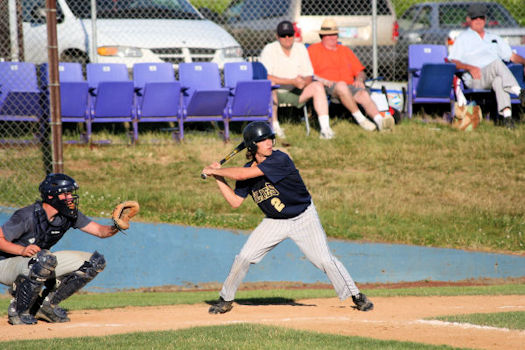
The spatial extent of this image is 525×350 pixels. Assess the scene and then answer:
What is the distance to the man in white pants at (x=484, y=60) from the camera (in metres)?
13.7

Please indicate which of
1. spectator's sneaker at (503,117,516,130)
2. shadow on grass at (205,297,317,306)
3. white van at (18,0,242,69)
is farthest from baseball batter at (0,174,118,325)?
spectator's sneaker at (503,117,516,130)

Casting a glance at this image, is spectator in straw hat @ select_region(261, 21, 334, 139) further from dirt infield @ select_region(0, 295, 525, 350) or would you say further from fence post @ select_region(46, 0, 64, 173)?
dirt infield @ select_region(0, 295, 525, 350)

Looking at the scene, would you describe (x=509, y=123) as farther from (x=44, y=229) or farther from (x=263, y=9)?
(x=44, y=229)

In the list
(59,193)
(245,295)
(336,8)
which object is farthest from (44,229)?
(336,8)

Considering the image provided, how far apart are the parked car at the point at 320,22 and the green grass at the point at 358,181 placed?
8.26 ft

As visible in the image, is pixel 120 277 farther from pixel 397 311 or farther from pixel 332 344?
pixel 332 344

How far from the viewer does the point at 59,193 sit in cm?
680

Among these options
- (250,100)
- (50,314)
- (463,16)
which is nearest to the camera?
(50,314)

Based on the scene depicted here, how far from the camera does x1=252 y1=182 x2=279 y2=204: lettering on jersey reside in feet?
23.4

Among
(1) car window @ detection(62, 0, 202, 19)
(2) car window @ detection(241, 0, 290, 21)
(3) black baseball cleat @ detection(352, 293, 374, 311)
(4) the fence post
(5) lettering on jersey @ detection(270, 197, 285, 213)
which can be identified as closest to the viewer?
(5) lettering on jersey @ detection(270, 197, 285, 213)

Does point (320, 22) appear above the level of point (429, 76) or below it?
above

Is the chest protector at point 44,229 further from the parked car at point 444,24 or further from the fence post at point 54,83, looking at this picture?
the parked car at point 444,24

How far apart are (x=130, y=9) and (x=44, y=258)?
27.9ft

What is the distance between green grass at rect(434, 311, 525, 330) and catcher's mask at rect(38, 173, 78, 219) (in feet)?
10.5
